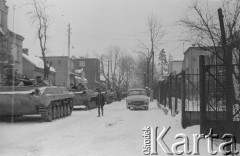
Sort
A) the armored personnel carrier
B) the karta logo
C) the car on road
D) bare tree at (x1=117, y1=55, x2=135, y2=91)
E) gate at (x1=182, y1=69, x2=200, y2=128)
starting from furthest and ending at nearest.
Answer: bare tree at (x1=117, y1=55, x2=135, y2=91), the car on road, the armored personnel carrier, gate at (x1=182, y1=69, x2=200, y2=128), the karta logo

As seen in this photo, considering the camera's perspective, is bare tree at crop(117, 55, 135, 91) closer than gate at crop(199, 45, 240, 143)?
No

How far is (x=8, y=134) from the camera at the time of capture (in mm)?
13492

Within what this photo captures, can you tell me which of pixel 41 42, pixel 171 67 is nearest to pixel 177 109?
pixel 41 42

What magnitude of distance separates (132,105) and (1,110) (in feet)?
39.5

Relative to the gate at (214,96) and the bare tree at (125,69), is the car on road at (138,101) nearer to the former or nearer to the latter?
the gate at (214,96)

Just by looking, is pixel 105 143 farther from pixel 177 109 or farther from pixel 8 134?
pixel 177 109

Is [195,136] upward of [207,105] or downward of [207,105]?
downward

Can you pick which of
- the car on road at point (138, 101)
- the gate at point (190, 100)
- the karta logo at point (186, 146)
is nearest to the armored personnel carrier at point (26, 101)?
the gate at point (190, 100)

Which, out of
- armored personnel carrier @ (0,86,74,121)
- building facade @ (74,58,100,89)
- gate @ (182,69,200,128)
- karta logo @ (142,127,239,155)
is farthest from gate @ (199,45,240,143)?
building facade @ (74,58,100,89)

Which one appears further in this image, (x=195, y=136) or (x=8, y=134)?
(x=8, y=134)

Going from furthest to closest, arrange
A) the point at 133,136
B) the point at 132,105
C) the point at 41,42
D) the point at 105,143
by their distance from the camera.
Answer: the point at 41,42 → the point at 132,105 → the point at 133,136 → the point at 105,143

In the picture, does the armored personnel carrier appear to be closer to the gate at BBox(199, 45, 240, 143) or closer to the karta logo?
the karta logo

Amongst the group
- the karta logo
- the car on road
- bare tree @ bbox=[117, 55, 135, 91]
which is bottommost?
the karta logo

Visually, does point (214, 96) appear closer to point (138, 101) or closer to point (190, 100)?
point (190, 100)
